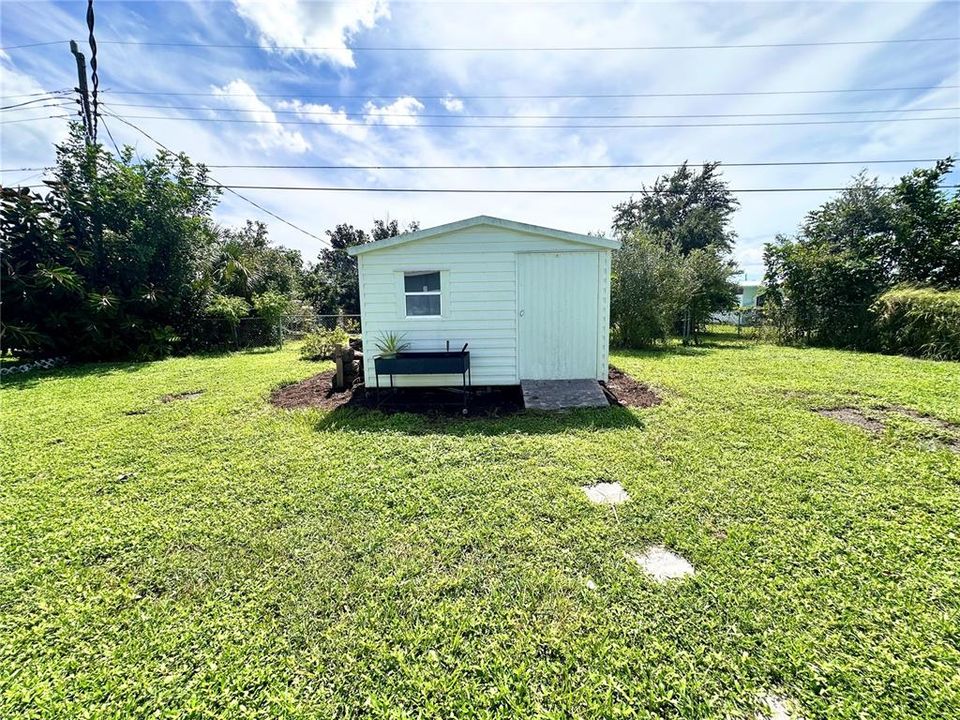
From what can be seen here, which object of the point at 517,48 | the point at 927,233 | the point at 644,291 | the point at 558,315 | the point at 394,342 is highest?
the point at 517,48

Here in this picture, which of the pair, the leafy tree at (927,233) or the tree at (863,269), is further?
the tree at (863,269)

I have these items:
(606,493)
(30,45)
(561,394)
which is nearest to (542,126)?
(561,394)

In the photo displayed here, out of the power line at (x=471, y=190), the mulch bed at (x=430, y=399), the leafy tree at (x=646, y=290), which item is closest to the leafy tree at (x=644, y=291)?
the leafy tree at (x=646, y=290)

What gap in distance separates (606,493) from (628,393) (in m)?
3.57

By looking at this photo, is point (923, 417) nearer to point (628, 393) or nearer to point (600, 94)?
point (628, 393)

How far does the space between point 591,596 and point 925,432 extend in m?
5.02

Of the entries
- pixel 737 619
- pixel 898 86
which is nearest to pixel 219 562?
pixel 737 619

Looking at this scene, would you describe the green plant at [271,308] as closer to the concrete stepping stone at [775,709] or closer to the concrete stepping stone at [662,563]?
the concrete stepping stone at [662,563]

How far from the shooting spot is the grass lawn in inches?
65.7

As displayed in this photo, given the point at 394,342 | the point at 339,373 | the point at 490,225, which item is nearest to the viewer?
the point at 490,225

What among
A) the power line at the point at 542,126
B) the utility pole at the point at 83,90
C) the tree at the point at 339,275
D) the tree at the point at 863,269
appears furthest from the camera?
the tree at the point at 339,275

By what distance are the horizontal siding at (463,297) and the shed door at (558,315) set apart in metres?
0.16

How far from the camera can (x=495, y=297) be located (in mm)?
6191

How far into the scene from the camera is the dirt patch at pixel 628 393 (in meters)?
5.92
